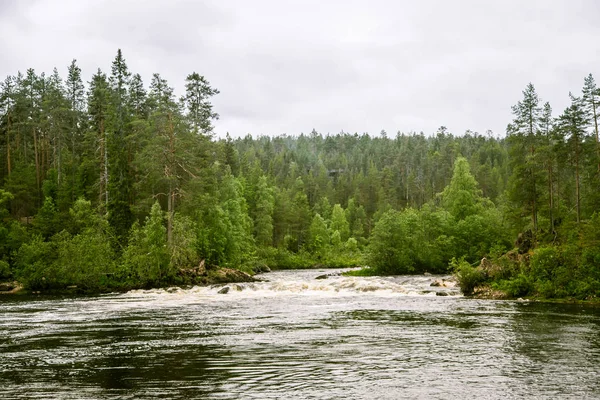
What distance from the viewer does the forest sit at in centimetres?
4759

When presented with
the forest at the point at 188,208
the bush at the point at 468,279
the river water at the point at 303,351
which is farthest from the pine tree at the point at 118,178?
the bush at the point at 468,279

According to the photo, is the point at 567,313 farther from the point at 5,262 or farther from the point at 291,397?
the point at 5,262

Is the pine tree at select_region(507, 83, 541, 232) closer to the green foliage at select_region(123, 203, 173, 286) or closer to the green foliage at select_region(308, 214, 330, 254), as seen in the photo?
the green foliage at select_region(123, 203, 173, 286)

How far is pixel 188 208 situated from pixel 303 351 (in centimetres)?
4680

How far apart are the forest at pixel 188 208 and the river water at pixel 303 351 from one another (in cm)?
1322

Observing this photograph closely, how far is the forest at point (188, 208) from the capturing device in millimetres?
47594

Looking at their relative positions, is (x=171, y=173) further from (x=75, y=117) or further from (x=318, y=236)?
(x=318, y=236)

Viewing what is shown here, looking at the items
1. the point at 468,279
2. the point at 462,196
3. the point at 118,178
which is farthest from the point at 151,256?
the point at 462,196

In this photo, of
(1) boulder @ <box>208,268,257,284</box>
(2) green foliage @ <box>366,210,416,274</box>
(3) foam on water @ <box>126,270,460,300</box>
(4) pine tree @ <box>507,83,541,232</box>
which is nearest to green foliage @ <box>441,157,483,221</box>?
(2) green foliage @ <box>366,210,416,274</box>

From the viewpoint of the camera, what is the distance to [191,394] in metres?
13.8

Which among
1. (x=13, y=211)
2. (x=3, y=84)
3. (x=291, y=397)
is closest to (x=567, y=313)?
(x=291, y=397)

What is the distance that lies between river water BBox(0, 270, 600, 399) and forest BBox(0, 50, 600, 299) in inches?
520

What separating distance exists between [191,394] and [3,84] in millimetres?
88115

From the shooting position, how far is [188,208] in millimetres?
64625
